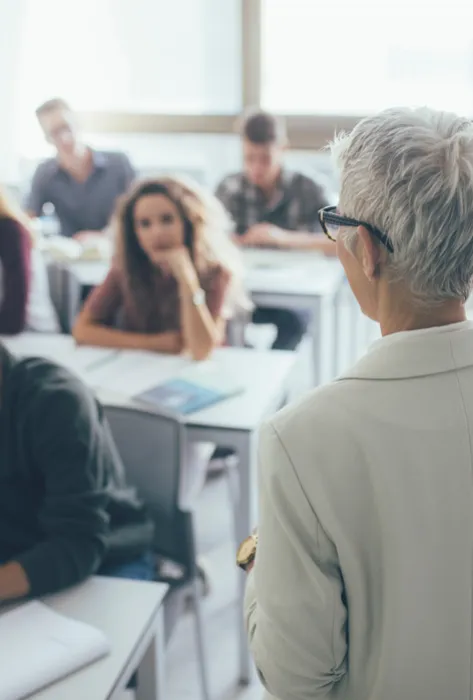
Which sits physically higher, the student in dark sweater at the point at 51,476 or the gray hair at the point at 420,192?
the gray hair at the point at 420,192

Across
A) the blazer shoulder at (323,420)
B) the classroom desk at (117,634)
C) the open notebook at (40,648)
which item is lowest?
the classroom desk at (117,634)

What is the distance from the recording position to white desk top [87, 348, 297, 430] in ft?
6.93

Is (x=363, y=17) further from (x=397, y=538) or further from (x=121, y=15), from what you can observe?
(x=397, y=538)

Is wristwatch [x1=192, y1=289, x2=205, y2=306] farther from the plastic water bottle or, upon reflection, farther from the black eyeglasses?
the plastic water bottle

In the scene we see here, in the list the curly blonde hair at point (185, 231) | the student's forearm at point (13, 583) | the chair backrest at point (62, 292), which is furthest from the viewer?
the chair backrest at point (62, 292)

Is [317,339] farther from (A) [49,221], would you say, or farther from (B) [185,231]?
(A) [49,221]

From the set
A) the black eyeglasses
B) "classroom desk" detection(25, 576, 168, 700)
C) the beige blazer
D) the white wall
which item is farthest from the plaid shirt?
the beige blazer

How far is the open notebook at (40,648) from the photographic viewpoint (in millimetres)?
1158

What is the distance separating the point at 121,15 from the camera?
202 inches

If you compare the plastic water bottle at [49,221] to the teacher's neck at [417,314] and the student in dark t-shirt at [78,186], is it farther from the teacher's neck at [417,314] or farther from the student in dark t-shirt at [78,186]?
the teacher's neck at [417,314]

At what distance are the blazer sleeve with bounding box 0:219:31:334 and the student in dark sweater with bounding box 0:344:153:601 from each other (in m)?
1.27

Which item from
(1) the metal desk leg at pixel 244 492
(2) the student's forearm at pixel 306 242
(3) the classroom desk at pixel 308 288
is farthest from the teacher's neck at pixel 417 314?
(2) the student's forearm at pixel 306 242

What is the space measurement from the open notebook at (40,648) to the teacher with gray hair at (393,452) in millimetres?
406

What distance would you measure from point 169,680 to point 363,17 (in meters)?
3.89
